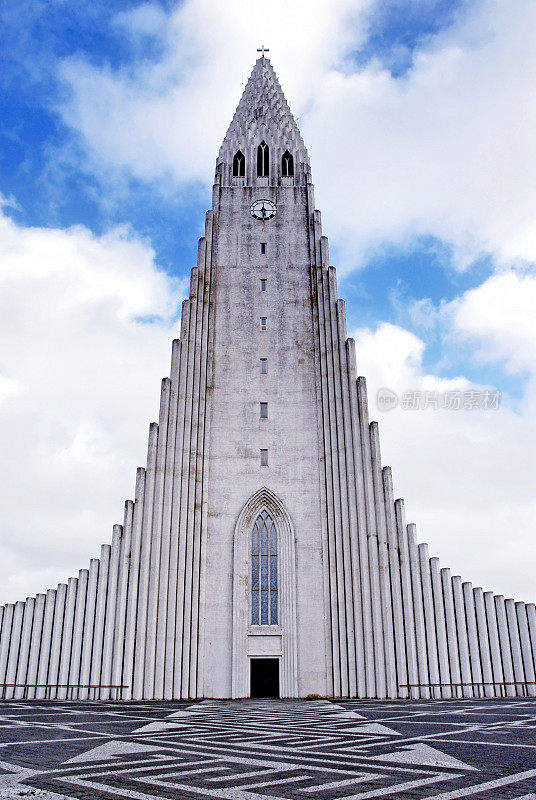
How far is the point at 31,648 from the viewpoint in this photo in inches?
1123

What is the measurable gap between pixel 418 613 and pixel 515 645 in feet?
14.7

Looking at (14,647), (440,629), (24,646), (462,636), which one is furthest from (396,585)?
(14,647)

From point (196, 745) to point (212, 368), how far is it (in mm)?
25221

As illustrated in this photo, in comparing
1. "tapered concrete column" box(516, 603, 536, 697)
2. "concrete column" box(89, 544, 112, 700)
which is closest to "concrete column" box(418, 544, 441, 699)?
"tapered concrete column" box(516, 603, 536, 697)

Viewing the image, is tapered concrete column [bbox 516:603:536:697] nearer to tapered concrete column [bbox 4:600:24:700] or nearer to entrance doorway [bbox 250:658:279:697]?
entrance doorway [bbox 250:658:279:697]

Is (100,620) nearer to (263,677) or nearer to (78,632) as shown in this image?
(78,632)

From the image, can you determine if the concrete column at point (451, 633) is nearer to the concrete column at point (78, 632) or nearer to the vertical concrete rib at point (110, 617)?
the vertical concrete rib at point (110, 617)

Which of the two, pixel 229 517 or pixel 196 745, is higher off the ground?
pixel 229 517

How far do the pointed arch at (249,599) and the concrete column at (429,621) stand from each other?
5961 millimetres

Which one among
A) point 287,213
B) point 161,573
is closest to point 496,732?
point 161,573

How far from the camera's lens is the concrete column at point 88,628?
90.7ft

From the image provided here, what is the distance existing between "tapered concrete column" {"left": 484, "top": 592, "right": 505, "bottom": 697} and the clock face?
2450 centimetres

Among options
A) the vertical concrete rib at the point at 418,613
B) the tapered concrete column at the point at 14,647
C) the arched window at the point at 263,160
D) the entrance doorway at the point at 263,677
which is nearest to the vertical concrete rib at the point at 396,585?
the vertical concrete rib at the point at 418,613

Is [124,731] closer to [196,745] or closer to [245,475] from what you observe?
[196,745]
